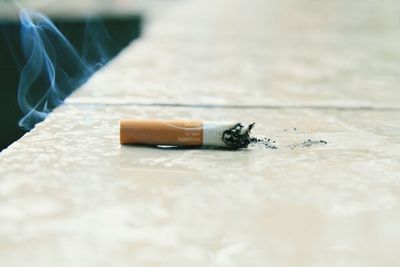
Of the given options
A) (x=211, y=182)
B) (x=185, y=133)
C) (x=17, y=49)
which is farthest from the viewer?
(x=17, y=49)

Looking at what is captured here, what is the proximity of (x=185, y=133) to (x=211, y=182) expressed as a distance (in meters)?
0.16

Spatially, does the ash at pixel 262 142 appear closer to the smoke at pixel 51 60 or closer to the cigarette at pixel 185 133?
the cigarette at pixel 185 133

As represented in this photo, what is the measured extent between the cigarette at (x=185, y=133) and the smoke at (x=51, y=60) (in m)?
0.77

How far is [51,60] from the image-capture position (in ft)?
11.7

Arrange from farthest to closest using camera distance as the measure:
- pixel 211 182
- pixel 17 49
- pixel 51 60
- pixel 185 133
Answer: pixel 17 49, pixel 51 60, pixel 185 133, pixel 211 182

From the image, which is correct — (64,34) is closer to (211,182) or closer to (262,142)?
(262,142)

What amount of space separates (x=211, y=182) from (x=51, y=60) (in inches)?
112

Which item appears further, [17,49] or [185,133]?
[17,49]

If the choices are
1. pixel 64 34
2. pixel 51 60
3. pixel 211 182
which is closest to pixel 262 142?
pixel 211 182

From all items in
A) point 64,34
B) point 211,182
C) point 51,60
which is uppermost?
point 64,34

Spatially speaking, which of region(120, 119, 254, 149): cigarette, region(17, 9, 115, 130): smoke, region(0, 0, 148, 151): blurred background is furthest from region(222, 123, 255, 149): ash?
region(0, 0, 148, 151): blurred background

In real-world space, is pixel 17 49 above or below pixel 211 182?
above

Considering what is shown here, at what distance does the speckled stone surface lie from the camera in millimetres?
659

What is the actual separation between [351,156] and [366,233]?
33 centimetres
